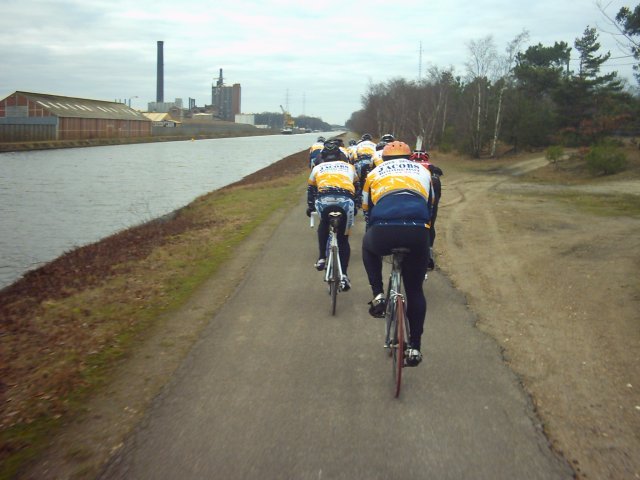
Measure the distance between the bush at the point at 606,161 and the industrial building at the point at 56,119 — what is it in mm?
54148

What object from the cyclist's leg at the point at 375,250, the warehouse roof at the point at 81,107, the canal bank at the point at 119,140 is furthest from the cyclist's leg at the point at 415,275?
the warehouse roof at the point at 81,107

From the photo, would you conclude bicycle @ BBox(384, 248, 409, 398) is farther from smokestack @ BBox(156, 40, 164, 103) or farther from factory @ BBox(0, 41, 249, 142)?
smokestack @ BBox(156, 40, 164, 103)

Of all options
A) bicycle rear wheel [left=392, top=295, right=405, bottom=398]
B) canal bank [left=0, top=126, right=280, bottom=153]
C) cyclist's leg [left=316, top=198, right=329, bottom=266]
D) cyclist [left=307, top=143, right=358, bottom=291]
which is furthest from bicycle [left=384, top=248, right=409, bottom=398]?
canal bank [left=0, top=126, right=280, bottom=153]

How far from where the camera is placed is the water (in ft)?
55.1

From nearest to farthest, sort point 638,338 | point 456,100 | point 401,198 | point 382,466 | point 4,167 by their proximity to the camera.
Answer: point 382,466 → point 401,198 → point 638,338 → point 4,167 → point 456,100

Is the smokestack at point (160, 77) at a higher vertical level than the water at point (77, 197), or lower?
higher

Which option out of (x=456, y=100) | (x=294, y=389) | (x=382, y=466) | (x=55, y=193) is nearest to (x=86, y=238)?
(x=55, y=193)

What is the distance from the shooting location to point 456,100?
60.5m

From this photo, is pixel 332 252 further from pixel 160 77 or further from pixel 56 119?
pixel 160 77

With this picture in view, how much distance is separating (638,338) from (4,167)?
42486 millimetres

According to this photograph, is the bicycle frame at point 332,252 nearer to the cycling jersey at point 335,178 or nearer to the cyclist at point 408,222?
the cycling jersey at point 335,178

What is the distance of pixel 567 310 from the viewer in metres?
7.21

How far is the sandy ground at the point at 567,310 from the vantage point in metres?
4.23

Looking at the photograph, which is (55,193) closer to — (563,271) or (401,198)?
(563,271)
